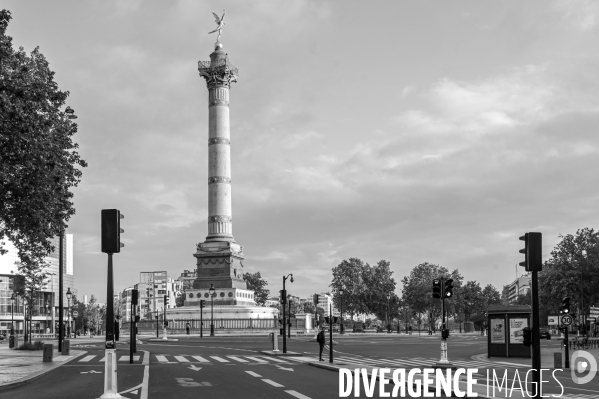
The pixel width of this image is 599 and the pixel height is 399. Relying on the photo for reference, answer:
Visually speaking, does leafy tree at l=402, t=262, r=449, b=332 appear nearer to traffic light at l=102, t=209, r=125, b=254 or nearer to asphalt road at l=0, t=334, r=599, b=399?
asphalt road at l=0, t=334, r=599, b=399

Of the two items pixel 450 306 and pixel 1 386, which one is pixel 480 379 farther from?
pixel 450 306

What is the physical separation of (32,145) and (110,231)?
1081 centimetres

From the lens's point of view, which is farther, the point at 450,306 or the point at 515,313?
the point at 450,306

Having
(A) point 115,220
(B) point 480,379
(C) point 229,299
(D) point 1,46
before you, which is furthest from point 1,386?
(C) point 229,299

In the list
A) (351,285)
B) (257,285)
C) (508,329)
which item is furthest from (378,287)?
(508,329)

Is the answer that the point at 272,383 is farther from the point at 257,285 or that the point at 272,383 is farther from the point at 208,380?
the point at 257,285

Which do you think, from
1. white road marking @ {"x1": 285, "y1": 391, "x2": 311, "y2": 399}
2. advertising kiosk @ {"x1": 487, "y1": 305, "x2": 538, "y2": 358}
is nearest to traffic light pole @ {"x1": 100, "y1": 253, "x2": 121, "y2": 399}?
white road marking @ {"x1": 285, "y1": 391, "x2": 311, "y2": 399}

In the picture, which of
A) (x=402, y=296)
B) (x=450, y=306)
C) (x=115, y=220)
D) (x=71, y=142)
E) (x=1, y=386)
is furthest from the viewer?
(x=402, y=296)

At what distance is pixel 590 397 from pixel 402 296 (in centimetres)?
14493

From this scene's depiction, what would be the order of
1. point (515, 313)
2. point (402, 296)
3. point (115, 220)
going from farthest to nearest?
1. point (402, 296)
2. point (515, 313)
3. point (115, 220)

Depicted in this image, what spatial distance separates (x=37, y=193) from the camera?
97.8 ft

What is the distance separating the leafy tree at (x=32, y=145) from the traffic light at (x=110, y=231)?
972 centimetres

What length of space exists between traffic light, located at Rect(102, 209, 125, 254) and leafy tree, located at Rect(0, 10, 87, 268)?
9.72 m

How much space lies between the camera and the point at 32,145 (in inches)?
1108
